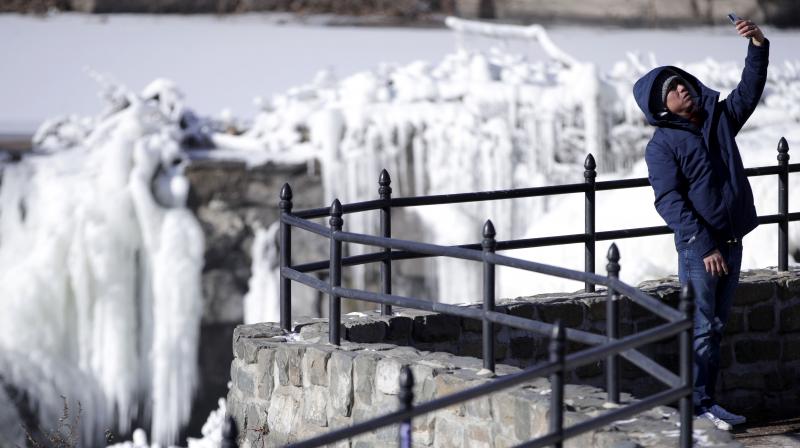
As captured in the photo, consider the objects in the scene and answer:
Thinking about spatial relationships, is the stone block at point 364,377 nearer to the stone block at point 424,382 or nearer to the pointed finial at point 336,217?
the stone block at point 424,382

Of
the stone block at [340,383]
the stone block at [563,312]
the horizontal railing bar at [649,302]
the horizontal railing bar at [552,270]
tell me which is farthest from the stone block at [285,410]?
the horizontal railing bar at [649,302]

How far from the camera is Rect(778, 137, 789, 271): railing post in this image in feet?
23.6

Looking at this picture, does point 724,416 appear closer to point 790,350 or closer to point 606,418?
point 790,350

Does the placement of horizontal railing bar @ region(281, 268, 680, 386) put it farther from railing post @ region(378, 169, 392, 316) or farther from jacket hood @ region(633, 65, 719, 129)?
jacket hood @ region(633, 65, 719, 129)

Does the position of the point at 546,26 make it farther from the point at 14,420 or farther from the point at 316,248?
the point at 14,420

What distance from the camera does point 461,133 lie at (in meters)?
16.5

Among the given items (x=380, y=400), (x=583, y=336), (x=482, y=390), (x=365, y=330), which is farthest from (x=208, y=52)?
(x=482, y=390)

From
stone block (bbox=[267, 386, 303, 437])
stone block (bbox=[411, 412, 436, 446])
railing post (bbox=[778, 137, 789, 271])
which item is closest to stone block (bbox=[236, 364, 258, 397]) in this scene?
stone block (bbox=[267, 386, 303, 437])

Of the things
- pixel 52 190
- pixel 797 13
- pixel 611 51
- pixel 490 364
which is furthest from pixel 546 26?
pixel 490 364

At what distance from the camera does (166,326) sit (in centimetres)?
1565

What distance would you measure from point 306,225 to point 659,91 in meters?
1.63

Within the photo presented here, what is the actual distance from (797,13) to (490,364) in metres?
16.1

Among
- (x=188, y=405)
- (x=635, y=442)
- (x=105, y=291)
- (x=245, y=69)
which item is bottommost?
(x=188, y=405)

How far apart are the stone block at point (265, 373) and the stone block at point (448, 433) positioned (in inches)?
44.5
